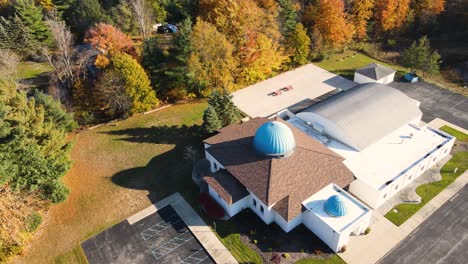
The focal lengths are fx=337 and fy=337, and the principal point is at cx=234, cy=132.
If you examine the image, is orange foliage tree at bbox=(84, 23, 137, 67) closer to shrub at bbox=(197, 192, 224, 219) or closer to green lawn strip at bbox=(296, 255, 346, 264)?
shrub at bbox=(197, 192, 224, 219)

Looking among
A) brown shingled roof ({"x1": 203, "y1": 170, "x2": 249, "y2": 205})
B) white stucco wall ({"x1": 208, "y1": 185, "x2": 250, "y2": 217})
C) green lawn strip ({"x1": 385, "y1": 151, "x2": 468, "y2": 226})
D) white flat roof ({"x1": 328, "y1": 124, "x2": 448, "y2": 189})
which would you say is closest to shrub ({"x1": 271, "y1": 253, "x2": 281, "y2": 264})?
white stucco wall ({"x1": 208, "y1": 185, "x2": 250, "y2": 217})

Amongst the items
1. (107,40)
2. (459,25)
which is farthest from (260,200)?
(459,25)

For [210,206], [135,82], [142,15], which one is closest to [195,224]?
[210,206]

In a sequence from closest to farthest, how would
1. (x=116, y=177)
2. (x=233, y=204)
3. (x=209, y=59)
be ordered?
(x=233, y=204) < (x=116, y=177) < (x=209, y=59)

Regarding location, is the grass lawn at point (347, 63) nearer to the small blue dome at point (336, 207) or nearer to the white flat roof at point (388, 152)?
the white flat roof at point (388, 152)

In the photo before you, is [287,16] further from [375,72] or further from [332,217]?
[332,217]
